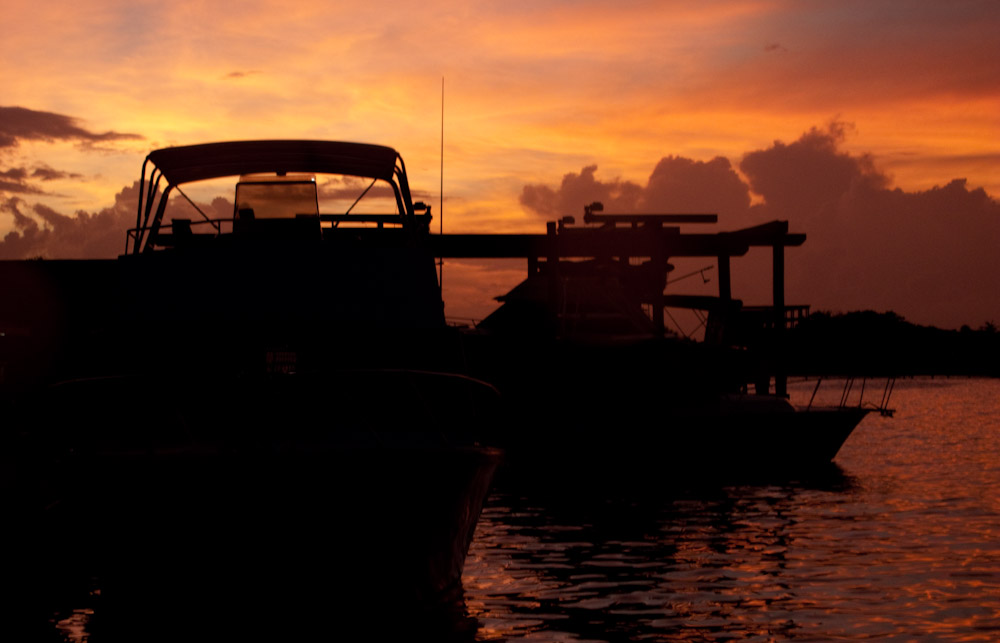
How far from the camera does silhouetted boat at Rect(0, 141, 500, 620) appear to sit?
11133mm

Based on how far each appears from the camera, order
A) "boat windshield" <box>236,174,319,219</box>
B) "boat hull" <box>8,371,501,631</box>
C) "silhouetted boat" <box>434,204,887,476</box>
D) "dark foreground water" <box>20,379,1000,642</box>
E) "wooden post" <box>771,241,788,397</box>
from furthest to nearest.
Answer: "wooden post" <box>771,241,788,397</box> → "silhouetted boat" <box>434,204,887,476</box> → "boat windshield" <box>236,174,319,219</box> → "dark foreground water" <box>20,379,1000,642</box> → "boat hull" <box>8,371,501,631</box>

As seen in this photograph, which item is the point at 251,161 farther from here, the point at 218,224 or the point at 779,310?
the point at 779,310

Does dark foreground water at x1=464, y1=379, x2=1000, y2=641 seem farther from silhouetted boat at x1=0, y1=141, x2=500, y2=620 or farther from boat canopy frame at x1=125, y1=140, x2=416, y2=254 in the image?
boat canopy frame at x1=125, y1=140, x2=416, y2=254

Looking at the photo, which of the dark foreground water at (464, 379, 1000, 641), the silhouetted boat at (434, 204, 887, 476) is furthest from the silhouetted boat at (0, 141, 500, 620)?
the silhouetted boat at (434, 204, 887, 476)

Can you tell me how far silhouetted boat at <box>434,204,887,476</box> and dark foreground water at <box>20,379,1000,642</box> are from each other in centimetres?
213

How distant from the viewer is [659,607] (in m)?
13.6

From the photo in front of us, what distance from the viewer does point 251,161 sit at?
14.7 m

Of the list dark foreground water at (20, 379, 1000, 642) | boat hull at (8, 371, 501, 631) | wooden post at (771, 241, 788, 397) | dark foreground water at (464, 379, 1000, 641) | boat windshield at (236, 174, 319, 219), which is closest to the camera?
boat hull at (8, 371, 501, 631)

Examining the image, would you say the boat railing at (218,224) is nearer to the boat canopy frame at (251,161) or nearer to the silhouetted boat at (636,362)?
the boat canopy frame at (251,161)

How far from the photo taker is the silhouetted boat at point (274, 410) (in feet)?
36.5

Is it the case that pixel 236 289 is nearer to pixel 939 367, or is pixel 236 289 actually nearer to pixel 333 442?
pixel 333 442

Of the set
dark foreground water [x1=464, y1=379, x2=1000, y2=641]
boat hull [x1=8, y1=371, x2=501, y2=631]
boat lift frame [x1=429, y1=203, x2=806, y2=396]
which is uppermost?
boat lift frame [x1=429, y1=203, x2=806, y2=396]

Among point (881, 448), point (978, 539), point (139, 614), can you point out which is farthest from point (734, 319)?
point (139, 614)

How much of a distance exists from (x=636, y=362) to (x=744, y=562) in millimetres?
17749
